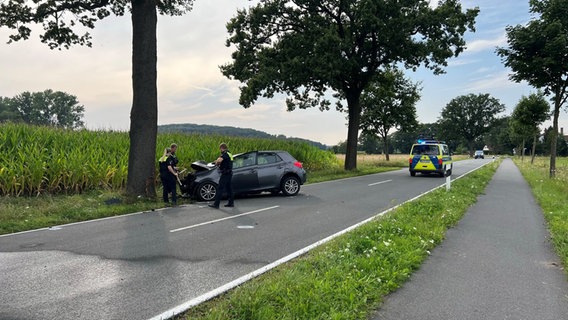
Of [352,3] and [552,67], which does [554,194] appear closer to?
[552,67]

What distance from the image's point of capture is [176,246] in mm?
6242

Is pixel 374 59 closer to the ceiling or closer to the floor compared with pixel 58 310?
closer to the ceiling

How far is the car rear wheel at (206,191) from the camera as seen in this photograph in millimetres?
11797

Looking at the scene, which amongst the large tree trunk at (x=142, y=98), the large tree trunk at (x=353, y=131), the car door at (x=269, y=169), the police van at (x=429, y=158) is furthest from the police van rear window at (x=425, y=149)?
the large tree trunk at (x=142, y=98)

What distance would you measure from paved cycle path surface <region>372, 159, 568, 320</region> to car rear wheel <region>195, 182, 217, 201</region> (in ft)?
23.5

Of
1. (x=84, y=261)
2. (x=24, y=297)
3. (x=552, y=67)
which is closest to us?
(x=24, y=297)

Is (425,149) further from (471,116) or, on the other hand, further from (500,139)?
(500,139)

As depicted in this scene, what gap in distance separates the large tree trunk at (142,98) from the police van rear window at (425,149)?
16009mm

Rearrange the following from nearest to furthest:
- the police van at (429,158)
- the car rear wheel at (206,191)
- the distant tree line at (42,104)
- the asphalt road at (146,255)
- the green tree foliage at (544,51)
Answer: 1. the asphalt road at (146,255)
2. the car rear wheel at (206,191)
3. the green tree foliage at (544,51)
4. the police van at (429,158)
5. the distant tree line at (42,104)

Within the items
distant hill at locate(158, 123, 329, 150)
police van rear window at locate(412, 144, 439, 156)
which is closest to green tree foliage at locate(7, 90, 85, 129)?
distant hill at locate(158, 123, 329, 150)

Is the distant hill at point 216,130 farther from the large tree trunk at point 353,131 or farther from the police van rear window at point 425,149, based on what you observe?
the police van rear window at point 425,149

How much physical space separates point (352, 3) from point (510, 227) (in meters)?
18.1

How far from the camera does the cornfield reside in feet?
36.8

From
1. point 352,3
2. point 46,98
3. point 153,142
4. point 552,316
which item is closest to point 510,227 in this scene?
point 552,316
